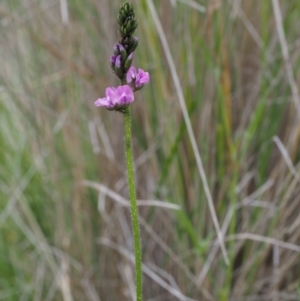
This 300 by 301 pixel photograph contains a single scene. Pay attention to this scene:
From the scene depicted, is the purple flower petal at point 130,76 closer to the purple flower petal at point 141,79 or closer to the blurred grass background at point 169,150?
the purple flower petal at point 141,79

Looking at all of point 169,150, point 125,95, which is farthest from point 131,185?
point 169,150

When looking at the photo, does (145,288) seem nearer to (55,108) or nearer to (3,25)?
(55,108)

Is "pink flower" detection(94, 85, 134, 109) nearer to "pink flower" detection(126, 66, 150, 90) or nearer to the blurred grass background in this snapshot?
"pink flower" detection(126, 66, 150, 90)

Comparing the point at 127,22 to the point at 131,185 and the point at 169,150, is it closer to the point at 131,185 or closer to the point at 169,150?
the point at 131,185

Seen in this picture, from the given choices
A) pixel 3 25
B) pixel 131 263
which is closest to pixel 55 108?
pixel 3 25

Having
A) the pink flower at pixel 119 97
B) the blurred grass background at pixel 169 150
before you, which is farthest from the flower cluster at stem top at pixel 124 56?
the blurred grass background at pixel 169 150

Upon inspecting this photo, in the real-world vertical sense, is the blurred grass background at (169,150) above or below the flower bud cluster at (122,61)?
below

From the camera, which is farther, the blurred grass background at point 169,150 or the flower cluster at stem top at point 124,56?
the blurred grass background at point 169,150

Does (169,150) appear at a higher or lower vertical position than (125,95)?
lower

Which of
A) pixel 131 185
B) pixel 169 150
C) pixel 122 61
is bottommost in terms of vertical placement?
pixel 169 150
